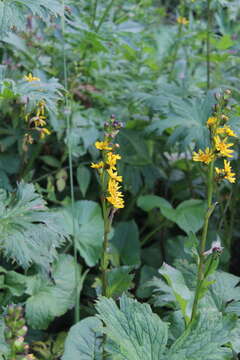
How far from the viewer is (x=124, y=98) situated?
2.32 m

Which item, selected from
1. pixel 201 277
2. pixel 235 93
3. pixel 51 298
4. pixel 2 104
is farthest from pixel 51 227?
pixel 235 93

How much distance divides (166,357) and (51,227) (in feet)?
1.69

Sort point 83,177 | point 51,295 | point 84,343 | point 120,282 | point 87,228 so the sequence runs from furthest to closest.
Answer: point 83,177 → point 87,228 → point 51,295 → point 120,282 → point 84,343

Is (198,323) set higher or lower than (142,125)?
lower

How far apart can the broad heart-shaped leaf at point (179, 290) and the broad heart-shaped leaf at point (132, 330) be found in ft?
0.48

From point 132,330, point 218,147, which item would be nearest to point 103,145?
point 218,147

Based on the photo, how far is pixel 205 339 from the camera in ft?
3.92

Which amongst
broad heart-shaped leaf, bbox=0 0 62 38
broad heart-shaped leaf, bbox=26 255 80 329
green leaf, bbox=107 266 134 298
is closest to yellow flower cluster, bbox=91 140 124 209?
green leaf, bbox=107 266 134 298

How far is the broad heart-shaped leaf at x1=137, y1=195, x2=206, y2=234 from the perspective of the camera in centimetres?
200

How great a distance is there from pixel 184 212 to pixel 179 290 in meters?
0.65

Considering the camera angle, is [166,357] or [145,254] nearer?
[166,357]

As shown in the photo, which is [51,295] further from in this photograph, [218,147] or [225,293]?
[218,147]

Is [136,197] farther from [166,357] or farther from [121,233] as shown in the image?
[166,357]

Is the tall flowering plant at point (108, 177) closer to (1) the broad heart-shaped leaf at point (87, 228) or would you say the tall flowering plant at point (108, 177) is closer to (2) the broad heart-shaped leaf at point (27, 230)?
(2) the broad heart-shaped leaf at point (27, 230)
